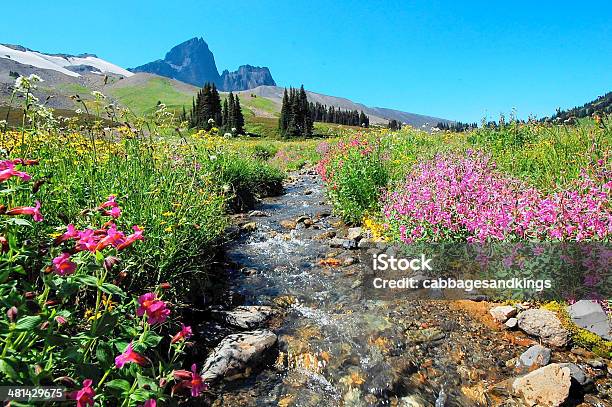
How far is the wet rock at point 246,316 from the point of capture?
4930mm

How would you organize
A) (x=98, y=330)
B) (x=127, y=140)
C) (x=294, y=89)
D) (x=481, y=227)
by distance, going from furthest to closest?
(x=294, y=89), (x=127, y=140), (x=481, y=227), (x=98, y=330)

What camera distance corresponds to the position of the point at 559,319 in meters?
4.44

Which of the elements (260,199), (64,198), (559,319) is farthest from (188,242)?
(260,199)

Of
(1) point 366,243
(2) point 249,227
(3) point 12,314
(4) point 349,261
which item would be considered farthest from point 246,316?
(2) point 249,227

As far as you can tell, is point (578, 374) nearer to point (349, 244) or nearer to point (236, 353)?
point (236, 353)

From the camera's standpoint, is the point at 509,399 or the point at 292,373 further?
the point at 292,373

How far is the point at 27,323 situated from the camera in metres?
1.81

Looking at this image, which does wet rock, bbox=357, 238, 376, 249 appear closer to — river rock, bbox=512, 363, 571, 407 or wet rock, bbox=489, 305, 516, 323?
wet rock, bbox=489, 305, 516, 323

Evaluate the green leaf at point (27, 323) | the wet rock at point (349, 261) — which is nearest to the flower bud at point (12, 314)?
the green leaf at point (27, 323)

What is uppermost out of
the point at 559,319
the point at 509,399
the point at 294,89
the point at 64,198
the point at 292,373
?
the point at 294,89

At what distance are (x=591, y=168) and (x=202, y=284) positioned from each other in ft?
19.3

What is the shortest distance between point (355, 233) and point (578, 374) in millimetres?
5275

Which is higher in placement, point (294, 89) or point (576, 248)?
point (294, 89)

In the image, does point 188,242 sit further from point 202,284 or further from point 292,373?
point 292,373
